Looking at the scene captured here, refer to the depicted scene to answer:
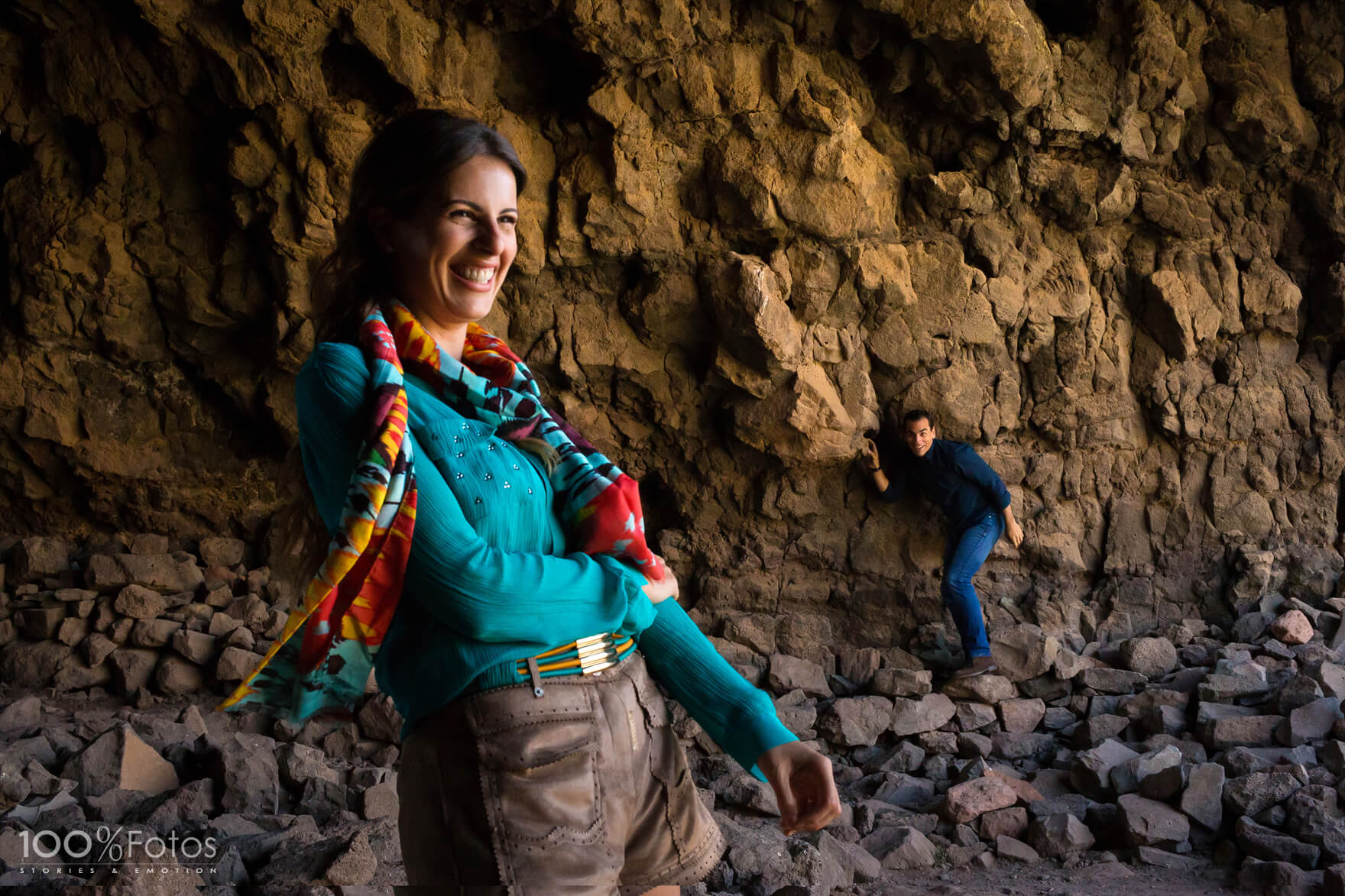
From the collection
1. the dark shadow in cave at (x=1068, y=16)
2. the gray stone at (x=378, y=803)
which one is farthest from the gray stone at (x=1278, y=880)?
the dark shadow in cave at (x=1068, y=16)

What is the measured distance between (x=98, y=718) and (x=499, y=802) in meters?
4.59

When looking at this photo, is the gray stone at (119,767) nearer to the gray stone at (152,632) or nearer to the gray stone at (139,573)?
the gray stone at (152,632)

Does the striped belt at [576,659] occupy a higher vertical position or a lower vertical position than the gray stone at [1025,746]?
higher

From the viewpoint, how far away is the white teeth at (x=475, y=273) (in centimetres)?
136

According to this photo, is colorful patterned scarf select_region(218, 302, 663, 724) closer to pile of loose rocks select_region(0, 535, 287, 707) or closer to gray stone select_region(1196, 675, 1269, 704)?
pile of loose rocks select_region(0, 535, 287, 707)

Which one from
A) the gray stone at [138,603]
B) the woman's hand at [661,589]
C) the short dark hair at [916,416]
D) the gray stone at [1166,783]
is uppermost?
the short dark hair at [916,416]

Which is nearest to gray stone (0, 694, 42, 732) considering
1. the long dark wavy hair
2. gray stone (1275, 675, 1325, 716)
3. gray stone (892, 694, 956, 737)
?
the long dark wavy hair

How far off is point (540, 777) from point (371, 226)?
79 cm

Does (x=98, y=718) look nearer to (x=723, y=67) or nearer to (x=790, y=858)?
(x=790, y=858)

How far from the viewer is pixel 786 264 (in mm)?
5699

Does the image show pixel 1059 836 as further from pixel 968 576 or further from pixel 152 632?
pixel 152 632

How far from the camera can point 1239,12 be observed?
21.3ft

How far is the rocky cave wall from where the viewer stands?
5.26 metres

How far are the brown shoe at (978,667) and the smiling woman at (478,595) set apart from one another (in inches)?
177
